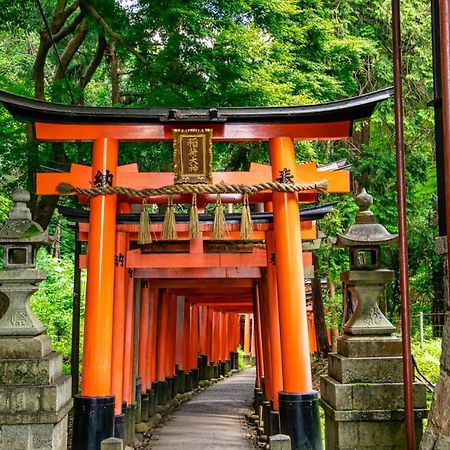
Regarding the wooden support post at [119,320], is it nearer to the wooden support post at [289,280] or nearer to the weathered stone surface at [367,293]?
the wooden support post at [289,280]

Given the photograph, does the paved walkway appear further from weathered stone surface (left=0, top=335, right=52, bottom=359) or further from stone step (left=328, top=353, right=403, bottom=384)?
stone step (left=328, top=353, right=403, bottom=384)

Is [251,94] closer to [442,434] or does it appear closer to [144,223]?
[144,223]

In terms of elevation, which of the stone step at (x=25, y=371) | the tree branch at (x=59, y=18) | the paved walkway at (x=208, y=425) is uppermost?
the tree branch at (x=59, y=18)

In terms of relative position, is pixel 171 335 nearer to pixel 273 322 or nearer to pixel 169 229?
pixel 273 322

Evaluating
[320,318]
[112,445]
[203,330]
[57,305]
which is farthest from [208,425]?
[203,330]

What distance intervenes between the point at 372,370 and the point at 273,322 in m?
4.84

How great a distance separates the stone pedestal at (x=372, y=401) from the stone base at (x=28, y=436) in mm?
3087

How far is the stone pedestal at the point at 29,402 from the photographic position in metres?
6.72

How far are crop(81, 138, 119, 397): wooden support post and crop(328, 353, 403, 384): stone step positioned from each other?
3.81 m

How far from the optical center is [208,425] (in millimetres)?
15695

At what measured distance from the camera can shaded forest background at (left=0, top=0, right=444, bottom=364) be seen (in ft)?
38.0

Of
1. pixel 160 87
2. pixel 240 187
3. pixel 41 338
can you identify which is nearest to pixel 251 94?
pixel 160 87

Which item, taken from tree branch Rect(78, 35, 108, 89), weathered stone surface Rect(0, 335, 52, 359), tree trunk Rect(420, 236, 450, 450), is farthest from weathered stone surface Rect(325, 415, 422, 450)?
tree branch Rect(78, 35, 108, 89)

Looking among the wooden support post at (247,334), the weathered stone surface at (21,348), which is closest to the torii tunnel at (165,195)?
the weathered stone surface at (21,348)
